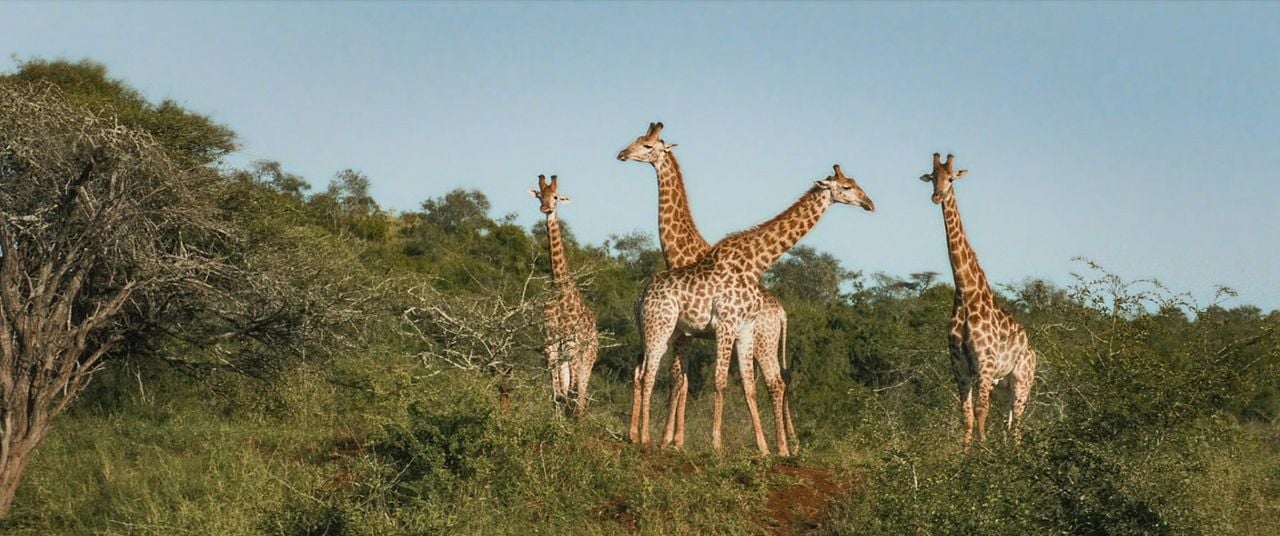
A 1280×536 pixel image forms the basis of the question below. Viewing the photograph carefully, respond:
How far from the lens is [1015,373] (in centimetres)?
1083

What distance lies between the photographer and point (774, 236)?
11250 mm

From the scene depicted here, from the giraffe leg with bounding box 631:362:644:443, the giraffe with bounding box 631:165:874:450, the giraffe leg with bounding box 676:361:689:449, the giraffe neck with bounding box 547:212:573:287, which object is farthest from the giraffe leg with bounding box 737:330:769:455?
the giraffe neck with bounding box 547:212:573:287

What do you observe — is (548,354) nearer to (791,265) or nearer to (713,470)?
(713,470)

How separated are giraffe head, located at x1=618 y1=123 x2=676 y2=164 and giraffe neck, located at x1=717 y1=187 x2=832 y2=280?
3.56 feet

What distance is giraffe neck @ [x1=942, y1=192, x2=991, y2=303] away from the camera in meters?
10.9

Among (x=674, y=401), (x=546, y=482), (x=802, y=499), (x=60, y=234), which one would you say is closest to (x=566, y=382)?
(x=674, y=401)

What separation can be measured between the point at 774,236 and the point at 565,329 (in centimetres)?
207

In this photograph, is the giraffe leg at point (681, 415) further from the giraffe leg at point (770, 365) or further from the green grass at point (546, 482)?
the giraffe leg at point (770, 365)

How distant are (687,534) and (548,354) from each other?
12.0 ft

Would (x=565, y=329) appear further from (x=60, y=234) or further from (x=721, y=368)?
(x=60, y=234)

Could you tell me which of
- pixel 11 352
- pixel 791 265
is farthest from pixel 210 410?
pixel 791 265

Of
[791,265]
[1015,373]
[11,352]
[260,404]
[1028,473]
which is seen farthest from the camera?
[791,265]

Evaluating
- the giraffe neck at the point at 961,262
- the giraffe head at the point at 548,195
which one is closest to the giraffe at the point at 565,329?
the giraffe head at the point at 548,195

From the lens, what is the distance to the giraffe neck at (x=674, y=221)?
12.0 meters
